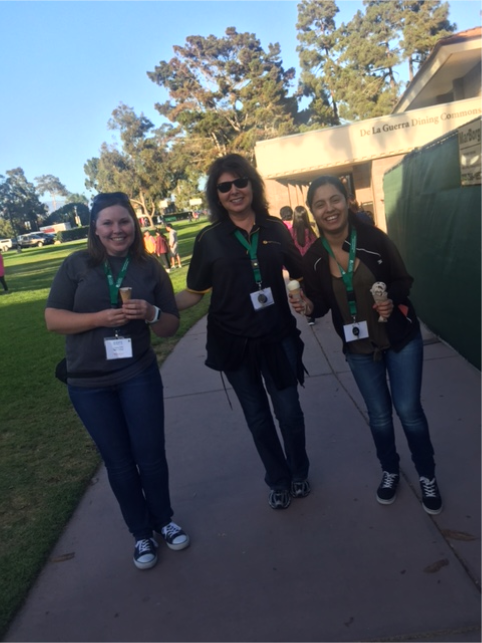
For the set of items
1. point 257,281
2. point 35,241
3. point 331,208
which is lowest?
point 35,241

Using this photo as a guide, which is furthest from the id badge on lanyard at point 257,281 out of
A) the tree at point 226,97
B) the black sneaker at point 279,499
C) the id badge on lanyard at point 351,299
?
the tree at point 226,97

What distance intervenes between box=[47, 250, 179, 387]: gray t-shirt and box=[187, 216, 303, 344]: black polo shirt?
1.14 ft

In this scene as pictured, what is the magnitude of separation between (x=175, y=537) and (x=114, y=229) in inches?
68.7

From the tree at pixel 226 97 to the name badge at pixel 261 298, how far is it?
133ft

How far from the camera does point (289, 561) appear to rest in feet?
9.57

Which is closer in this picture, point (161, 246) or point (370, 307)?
point (370, 307)

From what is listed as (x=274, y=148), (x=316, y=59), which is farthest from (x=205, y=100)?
(x=274, y=148)

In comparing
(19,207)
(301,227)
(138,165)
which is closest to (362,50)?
(138,165)

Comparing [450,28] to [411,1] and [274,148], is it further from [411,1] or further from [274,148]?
[274,148]

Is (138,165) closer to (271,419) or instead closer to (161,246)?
(161,246)

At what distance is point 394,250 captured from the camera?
2938 millimetres

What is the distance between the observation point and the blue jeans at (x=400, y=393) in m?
3.01

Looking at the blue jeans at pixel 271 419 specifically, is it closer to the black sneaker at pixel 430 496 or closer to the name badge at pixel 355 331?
the name badge at pixel 355 331

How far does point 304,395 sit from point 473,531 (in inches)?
99.6
